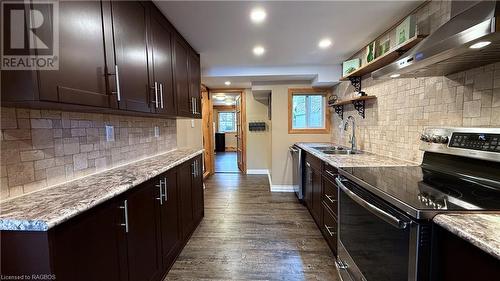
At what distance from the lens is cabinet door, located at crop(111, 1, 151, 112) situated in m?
1.44

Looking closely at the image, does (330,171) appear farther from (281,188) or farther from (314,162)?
(281,188)

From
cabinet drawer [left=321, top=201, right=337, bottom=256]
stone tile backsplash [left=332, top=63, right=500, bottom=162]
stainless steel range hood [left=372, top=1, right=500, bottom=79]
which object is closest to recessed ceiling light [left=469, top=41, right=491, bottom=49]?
stainless steel range hood [left=372, top=1, right=500, bottom=79]

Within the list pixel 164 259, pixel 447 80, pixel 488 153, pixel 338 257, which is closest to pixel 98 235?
pixel 164 259

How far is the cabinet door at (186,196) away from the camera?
2.31 m

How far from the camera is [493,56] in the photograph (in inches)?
46.5

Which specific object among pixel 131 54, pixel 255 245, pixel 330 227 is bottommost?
pixel 255 245

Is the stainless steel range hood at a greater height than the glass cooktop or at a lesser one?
greater

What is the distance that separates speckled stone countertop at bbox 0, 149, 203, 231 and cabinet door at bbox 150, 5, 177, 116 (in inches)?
28.2

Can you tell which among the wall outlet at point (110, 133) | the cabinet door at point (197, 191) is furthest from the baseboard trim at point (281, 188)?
the wall outlet at point (110, 133)

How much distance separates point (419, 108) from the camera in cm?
189

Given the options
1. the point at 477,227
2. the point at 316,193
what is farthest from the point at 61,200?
the point at 316,193

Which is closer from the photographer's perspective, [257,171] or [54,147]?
[54,147]

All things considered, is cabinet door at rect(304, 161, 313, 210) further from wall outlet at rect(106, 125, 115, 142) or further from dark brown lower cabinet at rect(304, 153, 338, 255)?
wall outlet at rect(106, 125, 115, 142)

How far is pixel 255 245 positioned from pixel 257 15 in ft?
7.22
